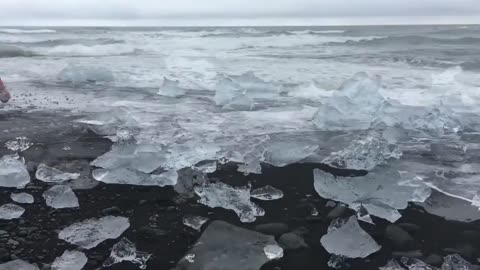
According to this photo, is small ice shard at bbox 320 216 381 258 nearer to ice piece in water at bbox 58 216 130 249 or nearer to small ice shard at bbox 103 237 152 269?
small ice shard at bbox 103 237 152 269

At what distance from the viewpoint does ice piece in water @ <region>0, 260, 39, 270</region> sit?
239 centimetres

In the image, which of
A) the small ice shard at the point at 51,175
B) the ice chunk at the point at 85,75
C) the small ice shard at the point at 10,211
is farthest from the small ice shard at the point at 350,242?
the ice chunk at the point at 85,75

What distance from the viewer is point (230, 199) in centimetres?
340

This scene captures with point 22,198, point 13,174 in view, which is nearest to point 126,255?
point 22,198

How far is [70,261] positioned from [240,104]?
4.91 metres

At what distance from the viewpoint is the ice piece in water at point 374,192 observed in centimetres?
329

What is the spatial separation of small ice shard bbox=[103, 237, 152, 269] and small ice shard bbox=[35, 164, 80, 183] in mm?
1393

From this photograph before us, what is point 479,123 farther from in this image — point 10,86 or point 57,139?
point 10,86

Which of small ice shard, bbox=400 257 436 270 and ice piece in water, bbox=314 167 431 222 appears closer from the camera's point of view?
small ice shard, bbox=400 257 436 270

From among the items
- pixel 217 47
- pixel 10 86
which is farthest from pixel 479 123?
pixel 217 47

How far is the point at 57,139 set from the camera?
496 centimetres

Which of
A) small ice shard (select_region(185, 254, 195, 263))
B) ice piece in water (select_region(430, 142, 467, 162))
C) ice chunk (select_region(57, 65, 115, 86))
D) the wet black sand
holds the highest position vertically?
small ice shard (select_region(185, 254, 195, 263))

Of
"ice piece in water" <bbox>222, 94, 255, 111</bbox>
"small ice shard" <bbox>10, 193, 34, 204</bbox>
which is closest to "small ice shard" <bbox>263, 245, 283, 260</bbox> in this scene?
"small ice shard" <bbox>10, 193, 34, 204</bbox>

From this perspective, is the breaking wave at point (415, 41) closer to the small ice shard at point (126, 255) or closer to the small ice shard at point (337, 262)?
the small ice shard at point (337, 262)
